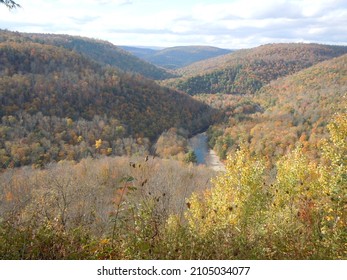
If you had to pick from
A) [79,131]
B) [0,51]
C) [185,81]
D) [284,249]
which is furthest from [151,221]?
[185,81]

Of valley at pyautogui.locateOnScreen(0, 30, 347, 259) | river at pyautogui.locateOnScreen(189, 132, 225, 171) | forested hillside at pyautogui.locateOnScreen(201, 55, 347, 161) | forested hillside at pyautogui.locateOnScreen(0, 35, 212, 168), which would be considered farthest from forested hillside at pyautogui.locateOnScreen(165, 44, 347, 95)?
river at pyautogui.locateOnScreen(189, 132, 225, 171)

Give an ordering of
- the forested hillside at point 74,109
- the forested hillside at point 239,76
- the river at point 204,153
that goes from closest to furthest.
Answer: the forested hillside at point 74,109 < the river at point 204,153 < the forested hillside at point 239,76

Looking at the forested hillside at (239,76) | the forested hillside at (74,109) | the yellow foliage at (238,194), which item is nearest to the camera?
the yellow foliage at (238,194)

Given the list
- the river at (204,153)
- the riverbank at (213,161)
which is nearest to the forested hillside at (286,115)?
the riverbank at (213,161)

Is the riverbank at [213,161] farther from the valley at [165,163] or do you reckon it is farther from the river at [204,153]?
the valley at [165,163]

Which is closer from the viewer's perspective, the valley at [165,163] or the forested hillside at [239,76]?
the valley at [165,163]

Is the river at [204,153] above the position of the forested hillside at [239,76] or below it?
below

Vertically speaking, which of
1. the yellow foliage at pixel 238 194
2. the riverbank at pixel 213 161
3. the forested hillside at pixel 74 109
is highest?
the yellow foliage at pixel 238 194

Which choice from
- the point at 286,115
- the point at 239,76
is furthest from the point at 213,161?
the point at 239,76
